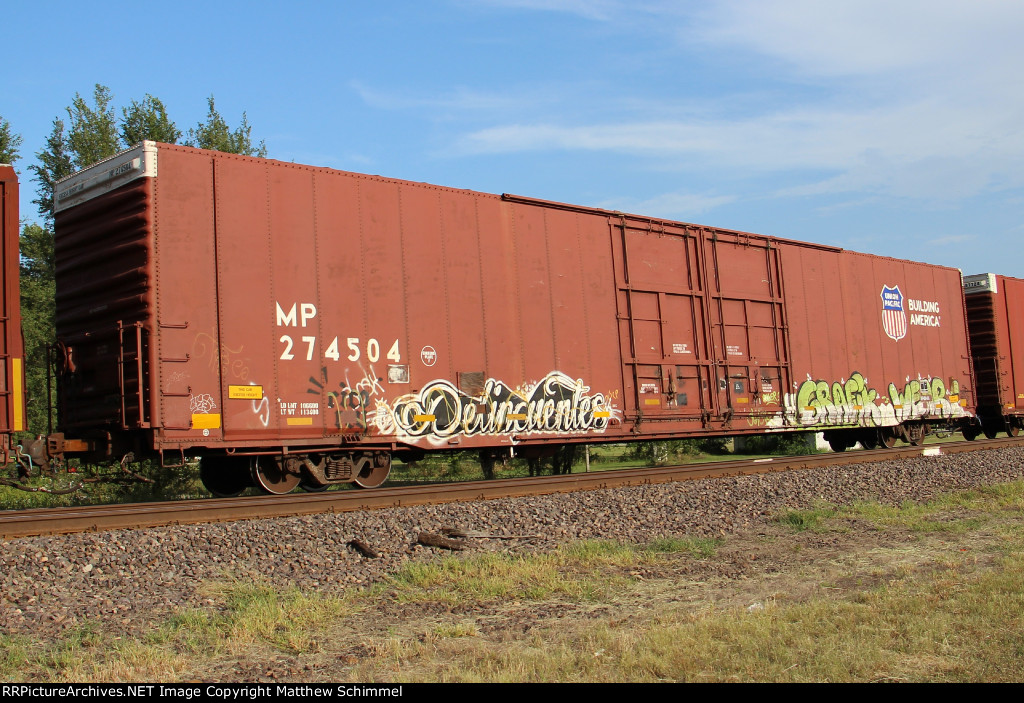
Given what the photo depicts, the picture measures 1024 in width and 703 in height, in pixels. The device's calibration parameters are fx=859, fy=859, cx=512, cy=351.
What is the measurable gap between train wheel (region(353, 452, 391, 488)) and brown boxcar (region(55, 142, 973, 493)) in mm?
42

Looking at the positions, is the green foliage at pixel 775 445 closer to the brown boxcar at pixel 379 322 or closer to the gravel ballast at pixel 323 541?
the brown boxcar at pixel 379 322

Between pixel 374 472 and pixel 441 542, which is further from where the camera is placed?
pixel 374 472

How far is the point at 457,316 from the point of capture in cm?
1241

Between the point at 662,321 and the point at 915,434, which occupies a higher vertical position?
the point at 662,321

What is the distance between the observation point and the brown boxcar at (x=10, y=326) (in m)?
8.55

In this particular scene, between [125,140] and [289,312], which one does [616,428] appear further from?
[125,140]

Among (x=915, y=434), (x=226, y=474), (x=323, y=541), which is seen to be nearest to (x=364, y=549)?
(x=323, y=541)

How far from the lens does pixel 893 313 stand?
19391mm

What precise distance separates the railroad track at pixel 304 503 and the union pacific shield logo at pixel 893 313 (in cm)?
647

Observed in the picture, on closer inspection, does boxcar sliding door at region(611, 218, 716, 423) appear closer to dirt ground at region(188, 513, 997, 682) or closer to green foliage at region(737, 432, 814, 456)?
dirt ground at region(188, 513, 997, 682)

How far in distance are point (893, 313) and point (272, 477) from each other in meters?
14.5

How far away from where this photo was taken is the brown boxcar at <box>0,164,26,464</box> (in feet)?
28.0

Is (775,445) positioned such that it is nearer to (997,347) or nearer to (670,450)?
(670,450)
